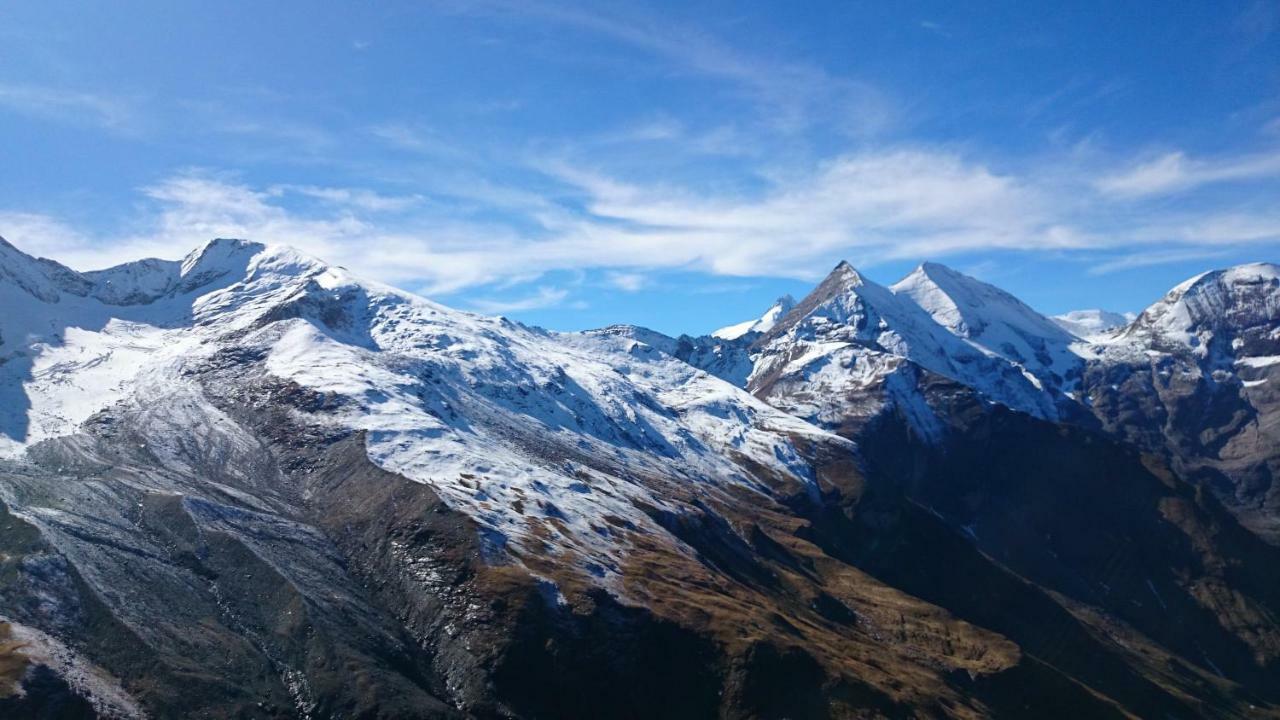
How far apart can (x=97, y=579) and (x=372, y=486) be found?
200 ft

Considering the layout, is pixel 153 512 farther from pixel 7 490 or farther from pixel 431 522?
pixel 431 522

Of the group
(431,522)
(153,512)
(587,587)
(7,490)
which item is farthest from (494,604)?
(7,490)

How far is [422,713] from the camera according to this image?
385ft

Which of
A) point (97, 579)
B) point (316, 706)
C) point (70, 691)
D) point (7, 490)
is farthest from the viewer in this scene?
point (7, 490)

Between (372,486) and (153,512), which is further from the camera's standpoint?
(372,486)

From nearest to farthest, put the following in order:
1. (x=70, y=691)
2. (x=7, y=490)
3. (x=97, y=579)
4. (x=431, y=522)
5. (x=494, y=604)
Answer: (x=70, y=691), (x=97, y=579), (x=494, y=604), (x=7, y=490), (x=431, y=522)

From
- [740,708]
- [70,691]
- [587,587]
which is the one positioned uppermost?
[587,587]

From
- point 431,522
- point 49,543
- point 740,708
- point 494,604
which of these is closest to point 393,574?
point 431,522

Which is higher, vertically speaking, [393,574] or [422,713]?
[393,574]

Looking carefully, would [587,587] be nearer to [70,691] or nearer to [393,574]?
[393,574]

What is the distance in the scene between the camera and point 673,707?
136m

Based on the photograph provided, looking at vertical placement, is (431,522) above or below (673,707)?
above

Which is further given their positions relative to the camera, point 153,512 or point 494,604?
point 153,512

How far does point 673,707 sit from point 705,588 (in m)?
40.3
